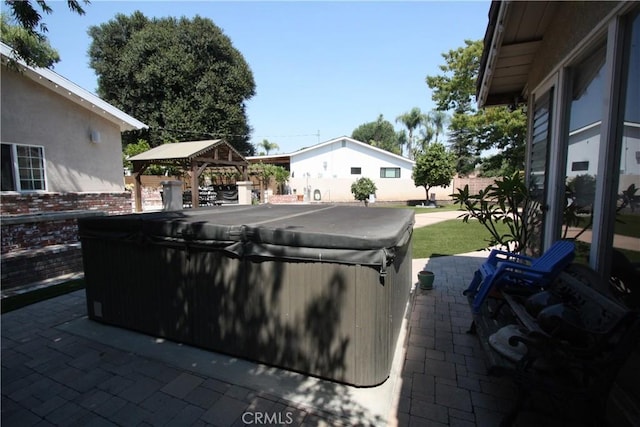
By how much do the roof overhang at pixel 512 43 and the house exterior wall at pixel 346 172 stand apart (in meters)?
19.9

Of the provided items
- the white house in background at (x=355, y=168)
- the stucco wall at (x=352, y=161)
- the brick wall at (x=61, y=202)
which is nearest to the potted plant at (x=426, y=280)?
the brick wall at (x=61, y=202)

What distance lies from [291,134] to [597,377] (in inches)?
1716


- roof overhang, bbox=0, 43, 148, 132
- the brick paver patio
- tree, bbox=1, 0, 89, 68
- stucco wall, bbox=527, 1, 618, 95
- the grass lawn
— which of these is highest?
roof overhang, bbox=0, 43, 148, 132

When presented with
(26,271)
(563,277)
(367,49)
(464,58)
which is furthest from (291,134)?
(563,277)

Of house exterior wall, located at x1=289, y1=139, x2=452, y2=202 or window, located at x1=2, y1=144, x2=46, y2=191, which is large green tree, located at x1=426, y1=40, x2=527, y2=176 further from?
window, located at x1=2, y1=144, x2=46, y2=191

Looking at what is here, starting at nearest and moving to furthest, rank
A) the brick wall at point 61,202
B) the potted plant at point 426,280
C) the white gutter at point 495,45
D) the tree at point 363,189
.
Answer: the white gutter at point 495,45 → the potted plant at point 426,280 → the brick wall at point 61,202 → the tree at point 363,189

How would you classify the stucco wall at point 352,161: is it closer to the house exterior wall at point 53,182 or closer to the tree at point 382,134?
the house exterior wall at point 53,182

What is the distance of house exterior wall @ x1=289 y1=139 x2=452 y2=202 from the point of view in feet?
85.5

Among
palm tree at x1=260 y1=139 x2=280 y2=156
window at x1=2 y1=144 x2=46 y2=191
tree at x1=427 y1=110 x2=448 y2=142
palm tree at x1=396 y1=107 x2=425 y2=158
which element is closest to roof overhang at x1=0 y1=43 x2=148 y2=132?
window at x1=2 y1=144 x2=46 y2=191

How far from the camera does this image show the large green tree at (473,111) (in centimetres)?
1716

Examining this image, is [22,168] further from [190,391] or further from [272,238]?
[272,238]

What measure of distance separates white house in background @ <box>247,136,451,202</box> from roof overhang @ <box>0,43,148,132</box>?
16.4m

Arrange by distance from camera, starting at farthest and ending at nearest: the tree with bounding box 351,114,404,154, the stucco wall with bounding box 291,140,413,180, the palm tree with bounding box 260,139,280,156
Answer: the tree with bounding box 351,114,404,154 → the palm tree with bounding box 260,139,280,156 → the stucco wall with bounding box 291,140,413,180

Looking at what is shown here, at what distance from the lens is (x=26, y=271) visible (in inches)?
213
